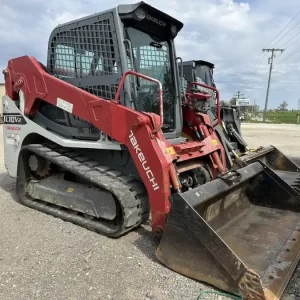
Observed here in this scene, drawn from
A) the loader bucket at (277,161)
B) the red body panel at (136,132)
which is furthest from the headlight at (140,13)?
the loader bucket at (277,161)

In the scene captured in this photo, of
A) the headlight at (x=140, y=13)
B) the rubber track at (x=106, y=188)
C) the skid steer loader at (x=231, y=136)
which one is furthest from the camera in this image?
the skid steer loader at (x=231, y=136)

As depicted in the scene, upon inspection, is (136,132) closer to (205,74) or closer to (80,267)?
(80,267)

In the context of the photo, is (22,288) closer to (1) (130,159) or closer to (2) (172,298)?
(2) (172,298)

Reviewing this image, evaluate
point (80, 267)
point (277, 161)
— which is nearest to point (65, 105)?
point (80, 267)

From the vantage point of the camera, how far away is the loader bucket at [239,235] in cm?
278

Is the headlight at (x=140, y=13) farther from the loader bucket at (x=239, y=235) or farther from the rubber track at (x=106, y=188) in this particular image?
the loader bucket at (x=239, y=235)

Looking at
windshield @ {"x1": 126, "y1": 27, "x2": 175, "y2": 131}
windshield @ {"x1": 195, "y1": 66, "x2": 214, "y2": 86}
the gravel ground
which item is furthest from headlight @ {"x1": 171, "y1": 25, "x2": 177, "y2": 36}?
windshield @ {"x1": 195, "y1": 66, "x2": 214, "y2": 86}

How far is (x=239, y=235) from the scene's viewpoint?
3.76 m

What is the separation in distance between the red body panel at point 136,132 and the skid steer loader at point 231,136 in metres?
1.67

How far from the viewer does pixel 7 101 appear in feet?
17.4

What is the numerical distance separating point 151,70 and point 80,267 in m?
2.62

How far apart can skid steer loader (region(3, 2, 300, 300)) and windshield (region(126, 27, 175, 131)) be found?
1cm

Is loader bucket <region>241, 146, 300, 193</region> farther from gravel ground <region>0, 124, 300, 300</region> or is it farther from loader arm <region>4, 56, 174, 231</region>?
gravel ground <region>0, 124, 300, 300</region>

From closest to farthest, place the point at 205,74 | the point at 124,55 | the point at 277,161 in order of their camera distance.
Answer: the point at 124,55 → the point at 277,161 → the point at 205,74
